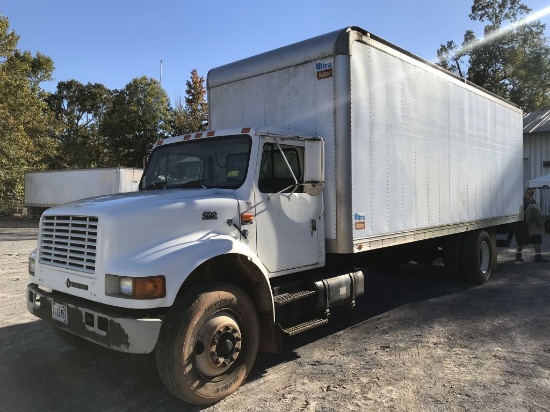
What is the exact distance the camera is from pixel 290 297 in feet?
14.4

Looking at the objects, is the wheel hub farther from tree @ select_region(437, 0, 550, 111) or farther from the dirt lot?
tree @ select_region(437, 0, 550, 111)

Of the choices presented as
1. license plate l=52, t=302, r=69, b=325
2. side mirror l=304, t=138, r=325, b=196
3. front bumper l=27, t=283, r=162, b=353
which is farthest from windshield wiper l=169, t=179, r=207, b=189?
license plate l=52, t=302, r=69, b=325

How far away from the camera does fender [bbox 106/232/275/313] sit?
10.8ft

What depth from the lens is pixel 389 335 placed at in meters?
5.39

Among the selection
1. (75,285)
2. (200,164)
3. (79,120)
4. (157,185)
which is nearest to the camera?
(75,285)

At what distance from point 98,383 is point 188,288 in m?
1.40

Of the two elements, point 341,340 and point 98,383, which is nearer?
point 98,383

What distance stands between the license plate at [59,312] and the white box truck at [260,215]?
0.06 ft

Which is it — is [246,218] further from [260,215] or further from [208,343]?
[208,343]

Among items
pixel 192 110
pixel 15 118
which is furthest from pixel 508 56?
pixel 15 118

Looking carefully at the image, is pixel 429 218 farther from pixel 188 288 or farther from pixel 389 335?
pixel 188 288

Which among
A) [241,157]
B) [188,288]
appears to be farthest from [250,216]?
[188,288]

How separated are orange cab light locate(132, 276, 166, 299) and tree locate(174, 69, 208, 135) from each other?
27.6 meters

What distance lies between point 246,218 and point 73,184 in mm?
22058
